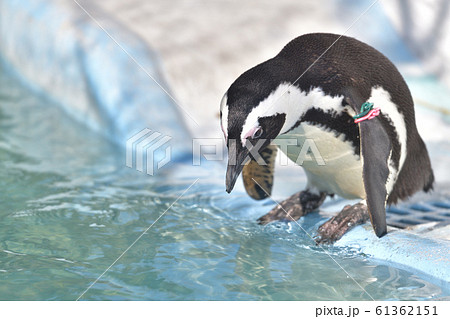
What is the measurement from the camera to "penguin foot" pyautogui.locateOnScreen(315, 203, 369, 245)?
2068 millimetres

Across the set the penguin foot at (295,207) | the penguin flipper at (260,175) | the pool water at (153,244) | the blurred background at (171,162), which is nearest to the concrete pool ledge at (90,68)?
the blurred background at (171,162)

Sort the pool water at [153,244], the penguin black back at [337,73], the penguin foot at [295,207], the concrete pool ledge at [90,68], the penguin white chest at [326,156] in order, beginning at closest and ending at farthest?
the pool water at [153,244]
the penguin black back at [337,73]
the penguin white chest at [326,156]
the penguin foot at [295,207]
the concrete pool ledge at [90,68]

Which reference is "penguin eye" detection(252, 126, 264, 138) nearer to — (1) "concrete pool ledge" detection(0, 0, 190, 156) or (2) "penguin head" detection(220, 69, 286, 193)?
(2) "penguin head" detection(220, 69, 286, 193)

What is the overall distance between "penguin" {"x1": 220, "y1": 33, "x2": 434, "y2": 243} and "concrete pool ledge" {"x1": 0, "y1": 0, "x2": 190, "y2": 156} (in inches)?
47.5

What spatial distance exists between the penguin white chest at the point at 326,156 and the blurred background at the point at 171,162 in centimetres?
18

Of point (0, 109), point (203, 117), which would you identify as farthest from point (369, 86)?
point (0, 109)

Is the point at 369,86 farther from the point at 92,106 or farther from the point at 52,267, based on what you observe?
the point at 92,106

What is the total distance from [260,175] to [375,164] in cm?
56

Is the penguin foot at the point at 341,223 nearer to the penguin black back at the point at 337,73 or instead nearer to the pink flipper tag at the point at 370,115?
the penguin black back at the point at 337,73

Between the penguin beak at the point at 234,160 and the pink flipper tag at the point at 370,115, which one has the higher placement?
the pink flipper tag at the point at 370,115

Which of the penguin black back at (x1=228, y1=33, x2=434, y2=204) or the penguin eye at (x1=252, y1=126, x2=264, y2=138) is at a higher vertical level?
the penguin black back at (x1=228, y1=33, x2=434, y2=204)

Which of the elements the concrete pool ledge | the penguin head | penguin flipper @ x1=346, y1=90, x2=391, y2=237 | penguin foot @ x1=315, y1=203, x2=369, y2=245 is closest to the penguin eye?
the penguin head

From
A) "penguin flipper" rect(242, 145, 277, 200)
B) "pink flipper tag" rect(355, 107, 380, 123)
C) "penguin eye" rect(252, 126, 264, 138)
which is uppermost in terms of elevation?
"pink flipper tag" rect(355, 107, 380, 123)

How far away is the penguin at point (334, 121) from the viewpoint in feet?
5.87
